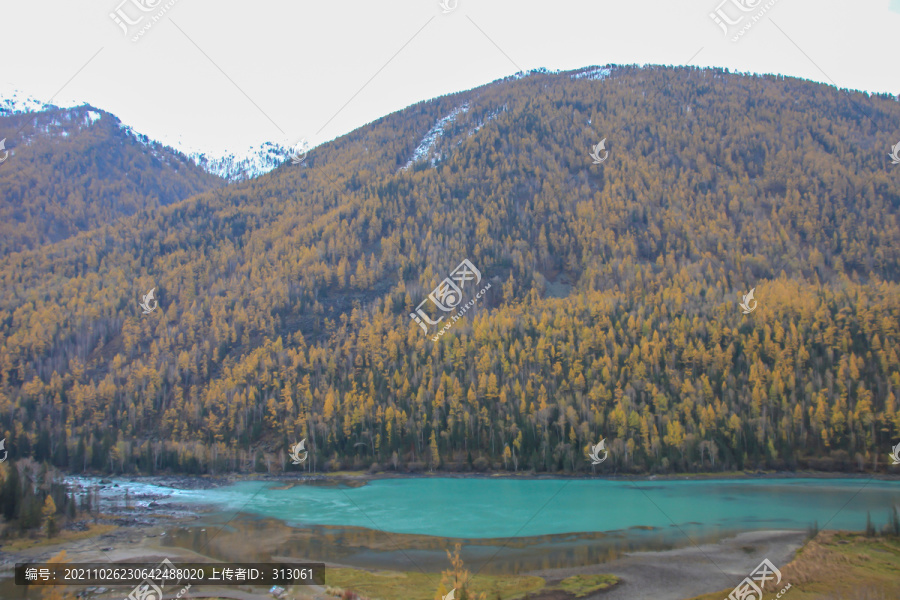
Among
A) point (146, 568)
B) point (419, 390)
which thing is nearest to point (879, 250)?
point (419, 390)

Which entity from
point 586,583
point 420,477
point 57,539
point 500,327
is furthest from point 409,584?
point 500,327

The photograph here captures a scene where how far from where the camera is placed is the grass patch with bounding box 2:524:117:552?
46.7m

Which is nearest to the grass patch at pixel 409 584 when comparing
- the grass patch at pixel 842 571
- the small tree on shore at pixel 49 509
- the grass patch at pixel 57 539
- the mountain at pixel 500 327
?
the grass patch at pixel 842 571

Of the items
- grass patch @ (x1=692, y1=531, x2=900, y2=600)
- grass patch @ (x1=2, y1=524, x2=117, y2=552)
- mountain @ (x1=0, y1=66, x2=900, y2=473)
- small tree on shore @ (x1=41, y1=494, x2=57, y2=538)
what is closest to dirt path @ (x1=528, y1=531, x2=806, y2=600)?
grass patch @ (x1=692, y1=531, x2=900, y2=600)

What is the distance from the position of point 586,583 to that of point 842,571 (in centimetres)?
1728

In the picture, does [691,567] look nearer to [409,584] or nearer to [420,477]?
[409,584]

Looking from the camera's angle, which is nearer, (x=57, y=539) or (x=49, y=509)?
(x=57, y=539)

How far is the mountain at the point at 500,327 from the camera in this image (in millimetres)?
85500

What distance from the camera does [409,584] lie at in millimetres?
37688

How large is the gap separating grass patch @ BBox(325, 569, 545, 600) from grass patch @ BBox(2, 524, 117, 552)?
2729 cm

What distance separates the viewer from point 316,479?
287 ft

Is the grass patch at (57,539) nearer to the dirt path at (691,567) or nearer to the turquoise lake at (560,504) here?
the turquoise lake at (560,504)

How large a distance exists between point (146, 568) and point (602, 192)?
168 metres

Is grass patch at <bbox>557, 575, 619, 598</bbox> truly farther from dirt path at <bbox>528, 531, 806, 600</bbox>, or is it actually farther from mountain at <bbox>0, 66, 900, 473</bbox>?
mountain at <bbox>0, 66, 900, 473</bbox>
